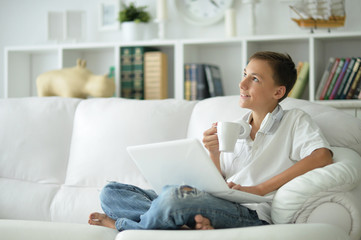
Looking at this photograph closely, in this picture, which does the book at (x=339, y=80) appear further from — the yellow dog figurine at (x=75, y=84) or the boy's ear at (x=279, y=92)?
the yellow dog figurine at (x=75, y=84)

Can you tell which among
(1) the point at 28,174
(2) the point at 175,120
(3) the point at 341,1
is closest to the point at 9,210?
(1) the point at 28,174

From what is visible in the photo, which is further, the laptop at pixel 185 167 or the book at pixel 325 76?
the book at pixel 325 76

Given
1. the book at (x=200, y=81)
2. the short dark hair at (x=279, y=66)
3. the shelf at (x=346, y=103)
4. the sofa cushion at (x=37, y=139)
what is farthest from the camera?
the book at (x=200, y=81)

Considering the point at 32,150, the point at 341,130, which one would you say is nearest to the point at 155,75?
the point at 32,150

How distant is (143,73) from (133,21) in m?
0.37

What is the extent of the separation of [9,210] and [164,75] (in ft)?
4.43

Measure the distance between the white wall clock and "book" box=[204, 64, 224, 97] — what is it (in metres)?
0.33

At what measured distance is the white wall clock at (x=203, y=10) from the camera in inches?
136

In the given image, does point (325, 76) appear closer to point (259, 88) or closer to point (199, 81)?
point (199, 81)

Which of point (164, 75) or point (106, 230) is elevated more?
point (164, 75)

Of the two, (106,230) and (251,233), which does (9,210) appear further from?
(251,233)

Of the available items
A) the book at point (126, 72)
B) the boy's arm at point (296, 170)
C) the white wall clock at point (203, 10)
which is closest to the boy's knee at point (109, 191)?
the boy's arm at point (296, 170)

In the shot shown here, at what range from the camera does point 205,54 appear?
3.58m

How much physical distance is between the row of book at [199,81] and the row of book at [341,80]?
2.13 ft
